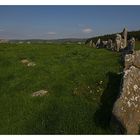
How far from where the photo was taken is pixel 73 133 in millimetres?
13062

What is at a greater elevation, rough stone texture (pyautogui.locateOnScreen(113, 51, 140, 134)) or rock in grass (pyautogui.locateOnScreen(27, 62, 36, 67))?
rock in grass (pyautogui.locateOnScreen(27, 62, 36, 67))

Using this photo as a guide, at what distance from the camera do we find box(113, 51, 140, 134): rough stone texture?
12469 mm

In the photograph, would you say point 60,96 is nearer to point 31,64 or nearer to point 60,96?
point 60,96

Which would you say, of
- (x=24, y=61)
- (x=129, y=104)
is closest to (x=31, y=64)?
(x=24, y=61)

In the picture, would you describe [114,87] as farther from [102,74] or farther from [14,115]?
[14,115]

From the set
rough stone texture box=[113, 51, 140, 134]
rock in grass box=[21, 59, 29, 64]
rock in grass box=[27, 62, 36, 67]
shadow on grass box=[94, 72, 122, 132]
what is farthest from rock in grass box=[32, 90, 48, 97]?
rock in grass box=[21, 59, 29, 64]

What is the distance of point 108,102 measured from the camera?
15.3 meters

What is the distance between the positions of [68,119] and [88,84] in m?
4.09

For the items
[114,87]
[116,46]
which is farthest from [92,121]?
[116,46]

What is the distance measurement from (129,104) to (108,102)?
7.99 feet

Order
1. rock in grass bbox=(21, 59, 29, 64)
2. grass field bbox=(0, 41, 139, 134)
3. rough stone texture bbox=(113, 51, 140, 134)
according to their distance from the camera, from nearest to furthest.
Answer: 1. rough stone texture bbox=(113, 51, 140, 134)
2. grass field bbox=(0, 41, 139, 134)
3. rock in grass bbox=(21, 59, 29, 64)

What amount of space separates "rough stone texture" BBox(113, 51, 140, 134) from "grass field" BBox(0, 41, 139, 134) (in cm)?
88

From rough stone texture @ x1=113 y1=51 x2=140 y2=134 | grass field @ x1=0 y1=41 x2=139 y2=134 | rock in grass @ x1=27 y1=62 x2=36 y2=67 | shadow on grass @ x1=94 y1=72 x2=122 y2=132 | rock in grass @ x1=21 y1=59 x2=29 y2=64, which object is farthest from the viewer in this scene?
rock in grass @ x1=21 y1=59 x2=29 y2=64

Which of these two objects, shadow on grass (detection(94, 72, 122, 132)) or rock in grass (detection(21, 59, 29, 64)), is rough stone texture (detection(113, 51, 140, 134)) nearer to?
shadow on grass (detection(94, 72, 122, 132))
